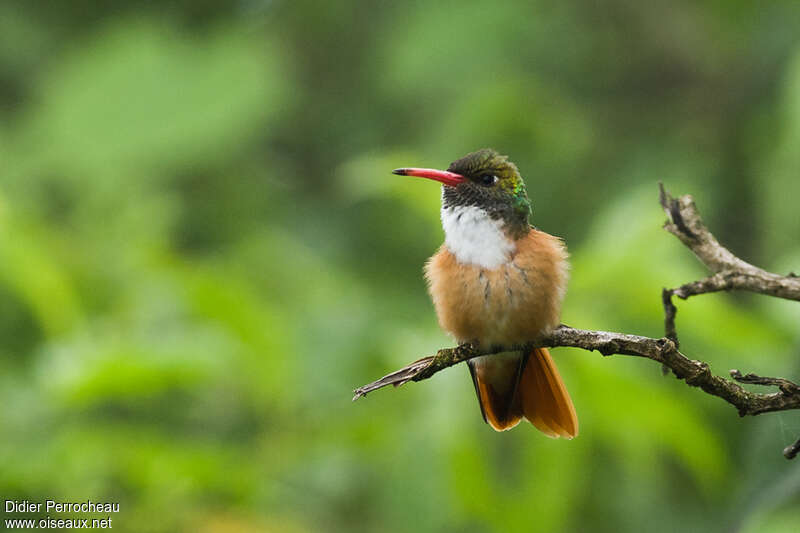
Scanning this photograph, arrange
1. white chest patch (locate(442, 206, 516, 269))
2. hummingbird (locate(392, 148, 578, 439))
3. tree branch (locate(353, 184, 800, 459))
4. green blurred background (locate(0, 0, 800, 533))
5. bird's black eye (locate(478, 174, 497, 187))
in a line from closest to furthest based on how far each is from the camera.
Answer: tree branch (locate(353, 184, 800, 459)) → hummingbird (locate(392, 148, 578, 439)) → bird's black eye (locate(478, 174, 497, 187)) → white chest patch (locate(442, 206, 516, 269)) → green blurred background (locate(0, 0, 800, 533))

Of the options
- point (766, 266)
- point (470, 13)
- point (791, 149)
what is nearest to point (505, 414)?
point (791, 149)

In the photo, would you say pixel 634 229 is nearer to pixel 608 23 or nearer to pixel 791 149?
pixel 791 149

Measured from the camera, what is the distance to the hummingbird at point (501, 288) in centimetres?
236

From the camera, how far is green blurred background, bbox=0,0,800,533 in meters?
4.14

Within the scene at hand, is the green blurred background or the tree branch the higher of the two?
the green blurred background

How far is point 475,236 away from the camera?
269 centimetres

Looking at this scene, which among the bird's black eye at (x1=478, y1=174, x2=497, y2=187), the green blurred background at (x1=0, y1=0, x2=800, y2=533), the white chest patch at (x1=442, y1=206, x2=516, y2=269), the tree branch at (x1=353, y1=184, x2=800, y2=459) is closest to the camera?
the tree branch at (x1=353, y1=184, x2=800, y2=459)

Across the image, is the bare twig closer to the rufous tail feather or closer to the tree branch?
the tree branch

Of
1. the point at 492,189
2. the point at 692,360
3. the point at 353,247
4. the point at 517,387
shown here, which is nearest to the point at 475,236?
the point at 492,189

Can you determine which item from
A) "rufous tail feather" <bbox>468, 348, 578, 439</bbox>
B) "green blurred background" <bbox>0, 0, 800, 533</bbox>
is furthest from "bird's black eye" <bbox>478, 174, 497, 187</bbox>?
"green blurred background" <bbox>0, 0, 800, 533</bbox>

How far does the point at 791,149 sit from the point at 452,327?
3027 mm

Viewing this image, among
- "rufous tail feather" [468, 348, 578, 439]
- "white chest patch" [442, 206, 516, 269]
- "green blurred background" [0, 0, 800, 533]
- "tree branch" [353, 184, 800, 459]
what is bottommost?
"tree branch" [353, 184, 800, 459]

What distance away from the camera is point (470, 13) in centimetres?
728

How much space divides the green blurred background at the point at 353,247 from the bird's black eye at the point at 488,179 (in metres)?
0.71
